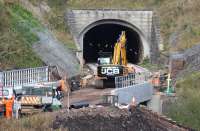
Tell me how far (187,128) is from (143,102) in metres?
8.32

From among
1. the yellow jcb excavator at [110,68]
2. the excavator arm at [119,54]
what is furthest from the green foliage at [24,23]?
the excavator arm at [119,54]

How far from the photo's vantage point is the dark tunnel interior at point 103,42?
183ft

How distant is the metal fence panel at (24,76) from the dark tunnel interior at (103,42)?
2025 centimetres

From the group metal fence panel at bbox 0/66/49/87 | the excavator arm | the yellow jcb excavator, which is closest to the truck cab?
metal fence panel at bbox 0/66/49/87

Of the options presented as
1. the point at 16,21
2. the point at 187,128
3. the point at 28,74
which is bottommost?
the point at 187,128

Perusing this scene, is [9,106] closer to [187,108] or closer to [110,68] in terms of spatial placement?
[187,108]

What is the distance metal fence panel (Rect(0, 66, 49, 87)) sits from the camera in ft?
107

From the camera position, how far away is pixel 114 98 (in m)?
31.2

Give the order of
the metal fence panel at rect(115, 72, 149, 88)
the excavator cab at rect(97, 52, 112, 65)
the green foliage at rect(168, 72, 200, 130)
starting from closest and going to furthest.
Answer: the green foliage at rect(168, 72, 200, 130) < the metal fence panel at rect(115, 72, 149, 88) < the excavator cab at rect(97, 52, 112, 65)

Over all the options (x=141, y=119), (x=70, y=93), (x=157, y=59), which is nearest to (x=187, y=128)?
(x=141, y=119)

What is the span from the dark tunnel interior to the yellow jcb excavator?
14836 mm

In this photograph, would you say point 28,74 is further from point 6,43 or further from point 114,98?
point 114,98

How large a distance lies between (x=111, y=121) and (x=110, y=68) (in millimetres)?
12161

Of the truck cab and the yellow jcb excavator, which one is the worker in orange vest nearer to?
the truck cab
